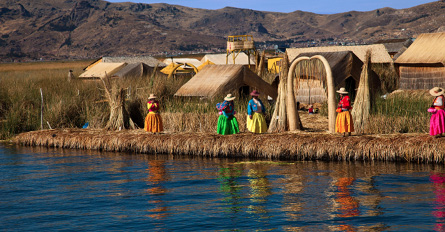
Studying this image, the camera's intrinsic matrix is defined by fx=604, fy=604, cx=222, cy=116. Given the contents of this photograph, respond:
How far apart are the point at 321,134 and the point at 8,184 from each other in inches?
262

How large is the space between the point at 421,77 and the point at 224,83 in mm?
7670

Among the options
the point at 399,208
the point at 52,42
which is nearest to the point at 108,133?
the point at 399,208

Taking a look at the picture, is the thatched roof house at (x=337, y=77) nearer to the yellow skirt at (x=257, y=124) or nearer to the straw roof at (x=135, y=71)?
the yellow skirt at (x=257, y=124)

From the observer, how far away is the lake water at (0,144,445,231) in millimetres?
8758

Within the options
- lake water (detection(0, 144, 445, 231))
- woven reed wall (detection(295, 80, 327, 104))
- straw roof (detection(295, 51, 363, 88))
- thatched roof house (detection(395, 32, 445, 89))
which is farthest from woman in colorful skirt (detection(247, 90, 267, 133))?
thatched roof house (detection(395, 32, 445, 89))

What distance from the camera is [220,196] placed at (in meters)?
10.3

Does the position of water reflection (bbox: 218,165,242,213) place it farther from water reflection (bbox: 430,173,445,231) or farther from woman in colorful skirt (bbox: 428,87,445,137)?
woman in colorful skirt (bbox: 428,87,445,137)

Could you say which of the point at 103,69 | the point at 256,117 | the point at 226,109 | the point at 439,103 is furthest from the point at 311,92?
the point at 103,69

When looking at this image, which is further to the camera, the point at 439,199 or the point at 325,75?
the point at 325,75

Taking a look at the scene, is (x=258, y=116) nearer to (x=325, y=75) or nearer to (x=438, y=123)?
(x=438, y=123)

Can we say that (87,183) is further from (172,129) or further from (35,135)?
(35,135)

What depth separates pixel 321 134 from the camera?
44.0 feet

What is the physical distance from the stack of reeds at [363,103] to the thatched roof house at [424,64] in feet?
25.3

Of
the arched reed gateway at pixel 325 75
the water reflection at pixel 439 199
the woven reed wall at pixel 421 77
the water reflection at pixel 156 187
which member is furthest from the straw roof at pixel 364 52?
the water reflection at pixel 439 199
